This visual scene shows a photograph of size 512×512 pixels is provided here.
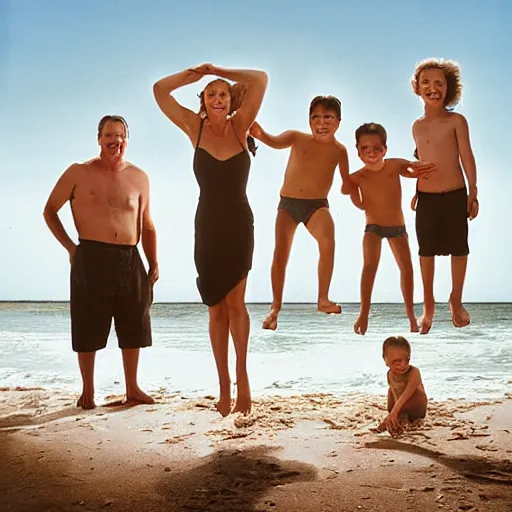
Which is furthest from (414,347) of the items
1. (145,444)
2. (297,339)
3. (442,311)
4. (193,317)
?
(145,444)

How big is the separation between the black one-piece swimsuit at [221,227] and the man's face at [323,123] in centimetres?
36

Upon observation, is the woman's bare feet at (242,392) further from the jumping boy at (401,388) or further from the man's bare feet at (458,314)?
the man's bare feet at (458,314)

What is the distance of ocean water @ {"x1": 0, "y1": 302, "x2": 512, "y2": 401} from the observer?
4637 millimetres

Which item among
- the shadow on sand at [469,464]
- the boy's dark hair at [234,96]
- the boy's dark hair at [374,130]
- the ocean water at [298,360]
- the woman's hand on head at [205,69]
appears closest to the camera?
the woman's hand on head at [205,69]

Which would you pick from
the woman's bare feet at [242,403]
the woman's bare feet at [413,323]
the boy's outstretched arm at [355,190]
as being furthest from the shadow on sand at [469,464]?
the boy's outstretched arm at [355,190]

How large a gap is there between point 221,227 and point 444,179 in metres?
1.05

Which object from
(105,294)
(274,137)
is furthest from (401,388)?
(105,294)

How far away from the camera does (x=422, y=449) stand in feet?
11.7

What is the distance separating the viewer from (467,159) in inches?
138

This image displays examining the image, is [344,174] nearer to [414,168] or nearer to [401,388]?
[414,168]

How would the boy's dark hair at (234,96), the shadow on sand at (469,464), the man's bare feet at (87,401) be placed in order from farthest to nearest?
the man's bare feet at (87,401), the shadow on sand at (469,464), the boy's dark hair at (234,96)

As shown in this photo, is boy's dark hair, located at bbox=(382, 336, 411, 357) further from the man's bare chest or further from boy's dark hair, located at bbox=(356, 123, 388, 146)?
the man's bare chest

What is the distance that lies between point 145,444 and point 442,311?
232cm

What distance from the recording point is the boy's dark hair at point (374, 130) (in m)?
3.47
